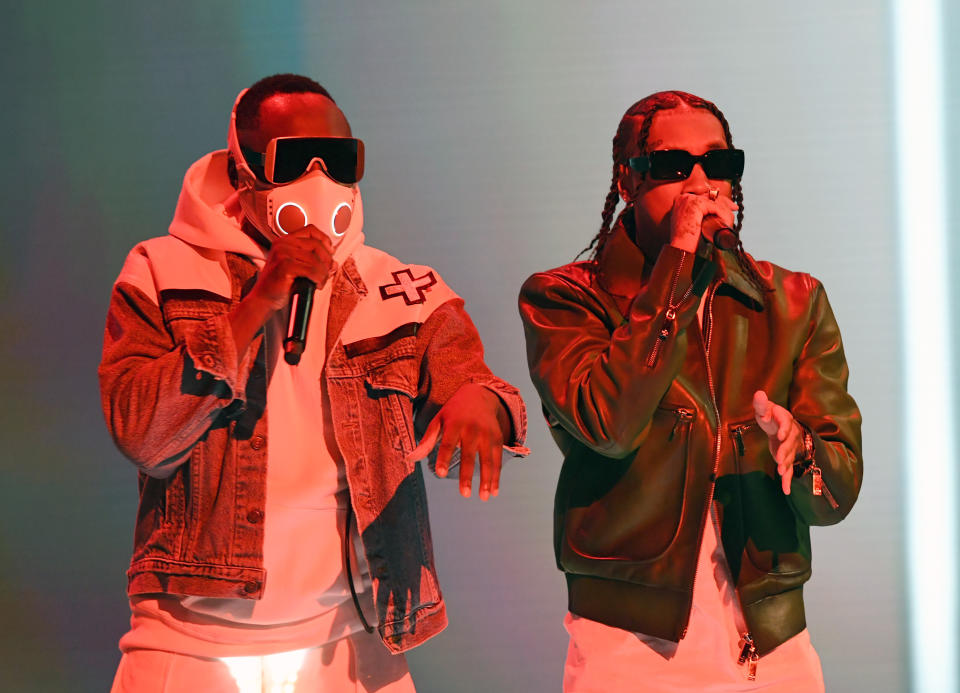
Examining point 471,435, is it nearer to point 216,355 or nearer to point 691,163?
point 216,355

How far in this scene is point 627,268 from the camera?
194cm

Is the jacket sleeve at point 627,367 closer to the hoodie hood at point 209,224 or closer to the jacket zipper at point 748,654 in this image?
the jacket zipper at point 748,654

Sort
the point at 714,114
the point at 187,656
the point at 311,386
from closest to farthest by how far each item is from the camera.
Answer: the point at 187,656 → the point at 311,386 → the point at 714,114

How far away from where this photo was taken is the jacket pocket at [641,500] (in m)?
1.79

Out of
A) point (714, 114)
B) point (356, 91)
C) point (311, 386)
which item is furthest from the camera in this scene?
point (356, 91)

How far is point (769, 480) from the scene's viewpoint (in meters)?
1.82

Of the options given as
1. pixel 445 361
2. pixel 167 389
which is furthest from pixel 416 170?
pixel 167 389

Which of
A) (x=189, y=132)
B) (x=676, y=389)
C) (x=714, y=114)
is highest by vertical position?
(x=189, y=132)

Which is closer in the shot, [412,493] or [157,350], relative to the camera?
[157,350]

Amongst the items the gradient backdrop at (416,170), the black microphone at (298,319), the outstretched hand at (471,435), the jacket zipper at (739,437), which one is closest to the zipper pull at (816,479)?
the jacket zipper at (739,437)

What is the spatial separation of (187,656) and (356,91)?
1848 millimetres

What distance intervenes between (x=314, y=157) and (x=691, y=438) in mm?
738

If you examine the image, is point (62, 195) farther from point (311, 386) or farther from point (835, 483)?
point (835, 483)

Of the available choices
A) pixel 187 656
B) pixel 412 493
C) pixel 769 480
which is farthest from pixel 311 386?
pixel 769 480
